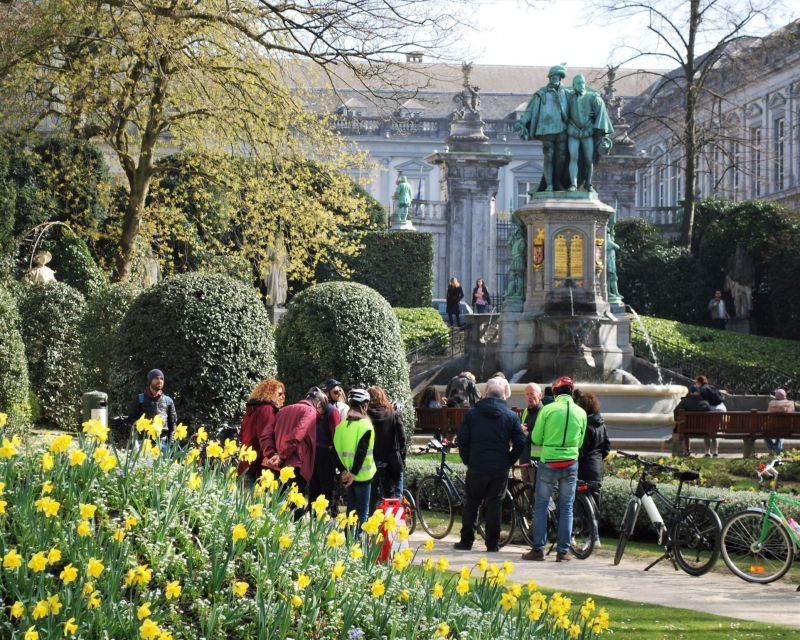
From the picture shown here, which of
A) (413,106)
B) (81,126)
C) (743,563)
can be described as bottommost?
(743,563)

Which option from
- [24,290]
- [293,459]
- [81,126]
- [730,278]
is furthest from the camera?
[730,278]

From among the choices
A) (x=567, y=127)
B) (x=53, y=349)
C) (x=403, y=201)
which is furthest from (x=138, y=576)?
(x=403, y=201)

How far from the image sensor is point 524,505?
12484 millimetres

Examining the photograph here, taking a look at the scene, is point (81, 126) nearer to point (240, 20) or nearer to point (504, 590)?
point (240, 20)

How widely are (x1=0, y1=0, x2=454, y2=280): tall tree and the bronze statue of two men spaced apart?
365 centimetres

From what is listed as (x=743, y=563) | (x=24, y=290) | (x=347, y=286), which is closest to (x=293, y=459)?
(x=743, y=563)

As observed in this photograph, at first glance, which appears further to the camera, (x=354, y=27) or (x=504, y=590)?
(x=354, y=27)

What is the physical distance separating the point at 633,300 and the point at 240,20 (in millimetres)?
22791

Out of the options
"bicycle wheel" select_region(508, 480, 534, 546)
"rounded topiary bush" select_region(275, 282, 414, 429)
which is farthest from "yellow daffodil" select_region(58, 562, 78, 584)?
"rounded topiary bush" select_region(275, 282, 414, 429)

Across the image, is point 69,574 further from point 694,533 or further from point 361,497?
point 694,533

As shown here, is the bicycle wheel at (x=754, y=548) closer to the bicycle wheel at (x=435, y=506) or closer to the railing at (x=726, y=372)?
the bicycle wheel at (x=435, y=506)

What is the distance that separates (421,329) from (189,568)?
26.5 m

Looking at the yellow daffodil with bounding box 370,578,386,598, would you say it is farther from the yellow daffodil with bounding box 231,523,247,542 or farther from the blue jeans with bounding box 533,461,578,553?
the blue jeans with bounding box 533,461,578,553

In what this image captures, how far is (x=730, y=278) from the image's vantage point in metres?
38.4
